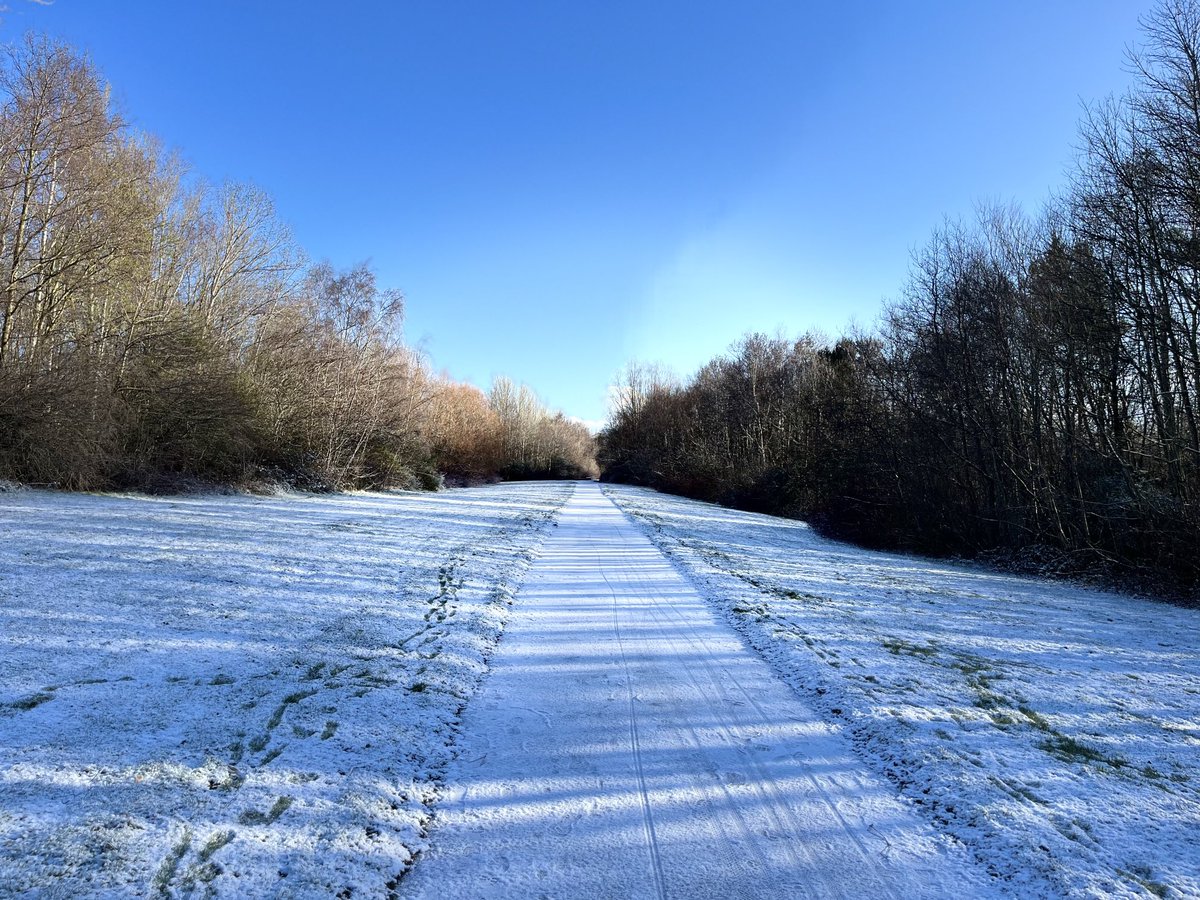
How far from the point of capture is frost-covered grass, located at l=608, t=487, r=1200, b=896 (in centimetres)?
263

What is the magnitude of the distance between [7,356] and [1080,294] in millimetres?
22959

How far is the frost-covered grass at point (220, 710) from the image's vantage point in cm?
233

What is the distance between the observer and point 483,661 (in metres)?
4.94

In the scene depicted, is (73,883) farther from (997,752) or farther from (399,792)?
(997,752)

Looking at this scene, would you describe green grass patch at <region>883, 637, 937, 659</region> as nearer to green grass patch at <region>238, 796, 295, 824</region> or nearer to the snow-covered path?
the snow-covered path

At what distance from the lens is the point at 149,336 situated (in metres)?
15.5

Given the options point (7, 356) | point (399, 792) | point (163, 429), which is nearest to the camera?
point (399, 792)

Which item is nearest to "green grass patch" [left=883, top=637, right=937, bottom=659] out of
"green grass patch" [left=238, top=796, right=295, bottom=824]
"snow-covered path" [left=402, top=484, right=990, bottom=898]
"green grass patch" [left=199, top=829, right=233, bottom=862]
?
"snow-covered path" [left=402, top=484, right=990, bottom=898]

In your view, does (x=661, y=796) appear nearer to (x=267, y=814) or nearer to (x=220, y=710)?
(x=267, y=814)

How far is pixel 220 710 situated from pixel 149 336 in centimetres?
1600

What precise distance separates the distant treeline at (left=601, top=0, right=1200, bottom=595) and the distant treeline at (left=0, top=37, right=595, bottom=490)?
18.4m

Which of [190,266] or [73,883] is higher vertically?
[190,266]

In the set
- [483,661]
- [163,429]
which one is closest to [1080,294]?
[483,661]

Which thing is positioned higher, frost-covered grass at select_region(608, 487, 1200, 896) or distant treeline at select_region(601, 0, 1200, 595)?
distant treeline at select_region(601, 0, 1200, 595)
